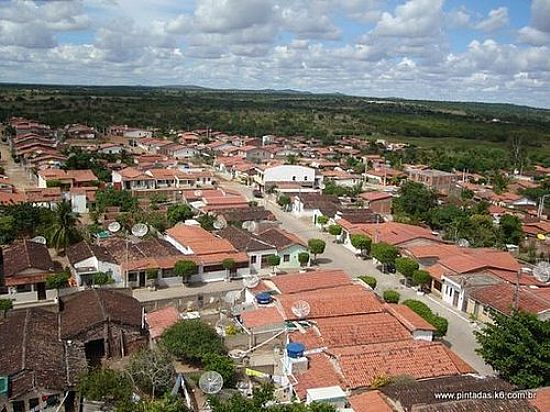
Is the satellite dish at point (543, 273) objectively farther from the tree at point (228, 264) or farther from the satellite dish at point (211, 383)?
the satellite dish at point (211, 383)

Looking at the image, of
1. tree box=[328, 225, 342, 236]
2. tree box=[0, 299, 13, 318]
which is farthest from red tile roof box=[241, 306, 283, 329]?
tree box=[328, 225, 342, 236]

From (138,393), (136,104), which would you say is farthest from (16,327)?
(136,104)

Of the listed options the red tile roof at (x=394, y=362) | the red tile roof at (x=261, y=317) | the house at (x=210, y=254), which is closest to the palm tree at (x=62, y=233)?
the house at (x=210, y=254)

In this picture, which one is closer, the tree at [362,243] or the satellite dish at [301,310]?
the satellite dish at [301,310]

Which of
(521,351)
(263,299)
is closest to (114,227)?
(263,299)

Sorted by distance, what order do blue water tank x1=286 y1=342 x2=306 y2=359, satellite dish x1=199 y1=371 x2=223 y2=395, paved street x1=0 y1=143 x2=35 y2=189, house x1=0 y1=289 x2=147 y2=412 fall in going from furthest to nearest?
paved street x1=0 y1=143 x2=35 y2=189 → blue water tank x1=286 y1=342 x2=306 y2=359 → satellite dish x1=199 y1=371 x2=223 y2=395 → house x1=0 y1=289 x2=147 y2=412

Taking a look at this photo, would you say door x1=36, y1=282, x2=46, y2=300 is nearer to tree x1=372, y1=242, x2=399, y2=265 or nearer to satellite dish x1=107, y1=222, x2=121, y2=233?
satellite dish x1=107, y1=222, x2=121, y2=233
